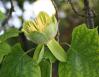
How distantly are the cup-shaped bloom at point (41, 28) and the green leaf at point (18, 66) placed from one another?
0.28 feet

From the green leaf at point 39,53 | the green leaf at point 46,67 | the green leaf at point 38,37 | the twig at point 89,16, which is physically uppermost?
the green leaf at point 38,37

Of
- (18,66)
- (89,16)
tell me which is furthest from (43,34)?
(89,16)

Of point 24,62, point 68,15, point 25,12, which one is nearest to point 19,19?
point 25,12

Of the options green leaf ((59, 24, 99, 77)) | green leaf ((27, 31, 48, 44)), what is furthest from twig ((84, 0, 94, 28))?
green leaf ((27, 31, 48, 44))

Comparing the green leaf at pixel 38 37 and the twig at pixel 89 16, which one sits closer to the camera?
the green leaf at pixel 38 37

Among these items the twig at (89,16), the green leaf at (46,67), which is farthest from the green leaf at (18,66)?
the twig at (89,16)

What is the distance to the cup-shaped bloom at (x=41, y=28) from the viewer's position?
3.09 ft

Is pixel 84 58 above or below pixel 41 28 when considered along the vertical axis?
below

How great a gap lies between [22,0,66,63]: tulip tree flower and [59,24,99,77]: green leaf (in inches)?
0.9

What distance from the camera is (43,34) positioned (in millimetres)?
938

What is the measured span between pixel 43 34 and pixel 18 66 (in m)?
0.14

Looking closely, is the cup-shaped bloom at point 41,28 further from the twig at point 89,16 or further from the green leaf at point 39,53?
the twig at point 89,16

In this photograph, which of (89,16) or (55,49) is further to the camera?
(89,16)

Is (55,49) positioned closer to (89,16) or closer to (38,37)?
(38,37)
